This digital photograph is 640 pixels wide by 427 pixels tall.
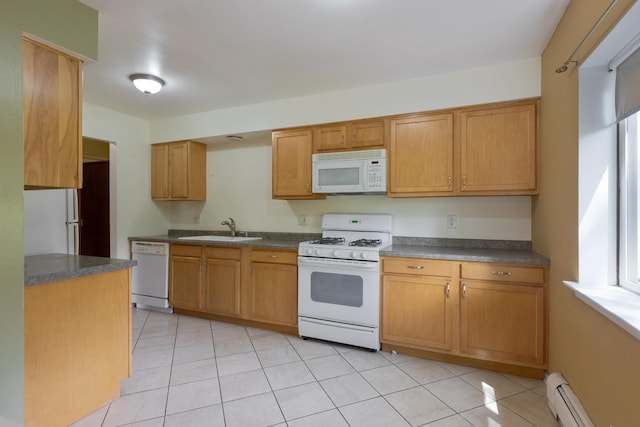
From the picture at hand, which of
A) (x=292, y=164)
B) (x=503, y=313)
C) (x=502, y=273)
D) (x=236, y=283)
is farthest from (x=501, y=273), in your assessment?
(x=236, y=283)

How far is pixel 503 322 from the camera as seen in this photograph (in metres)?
2.31

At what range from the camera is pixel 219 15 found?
1902 millimetres

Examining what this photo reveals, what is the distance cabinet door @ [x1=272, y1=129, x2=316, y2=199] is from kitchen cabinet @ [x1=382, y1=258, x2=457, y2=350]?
1191 millimetres

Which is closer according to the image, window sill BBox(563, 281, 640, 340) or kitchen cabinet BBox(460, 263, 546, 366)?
window sill BBox(563, 281, 640, 340)

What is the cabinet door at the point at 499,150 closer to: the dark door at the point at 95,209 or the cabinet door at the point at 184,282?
the cabinet door at the point at 184,282

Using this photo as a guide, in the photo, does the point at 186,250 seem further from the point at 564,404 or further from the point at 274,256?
the point at 564,404

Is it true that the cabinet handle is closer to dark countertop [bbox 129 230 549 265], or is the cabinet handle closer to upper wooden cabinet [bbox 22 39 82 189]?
dark countertop [bbox 129 230 549 265]

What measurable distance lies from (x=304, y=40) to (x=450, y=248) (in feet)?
6.83

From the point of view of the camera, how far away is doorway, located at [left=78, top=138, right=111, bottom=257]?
15.0ft

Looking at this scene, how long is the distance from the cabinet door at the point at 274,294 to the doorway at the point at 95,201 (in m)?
2.72

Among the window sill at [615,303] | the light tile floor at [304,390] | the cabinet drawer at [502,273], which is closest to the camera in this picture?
the window sill at [615,303]

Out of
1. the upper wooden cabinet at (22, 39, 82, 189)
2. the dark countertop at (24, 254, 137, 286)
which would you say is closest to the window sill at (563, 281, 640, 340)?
the dark countertop at (24, 254, 137, 286)

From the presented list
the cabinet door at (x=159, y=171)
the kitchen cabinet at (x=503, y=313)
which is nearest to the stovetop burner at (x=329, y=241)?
the kitchen cabinet at (x=503, y=313)

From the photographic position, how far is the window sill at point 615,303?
3.84ft
